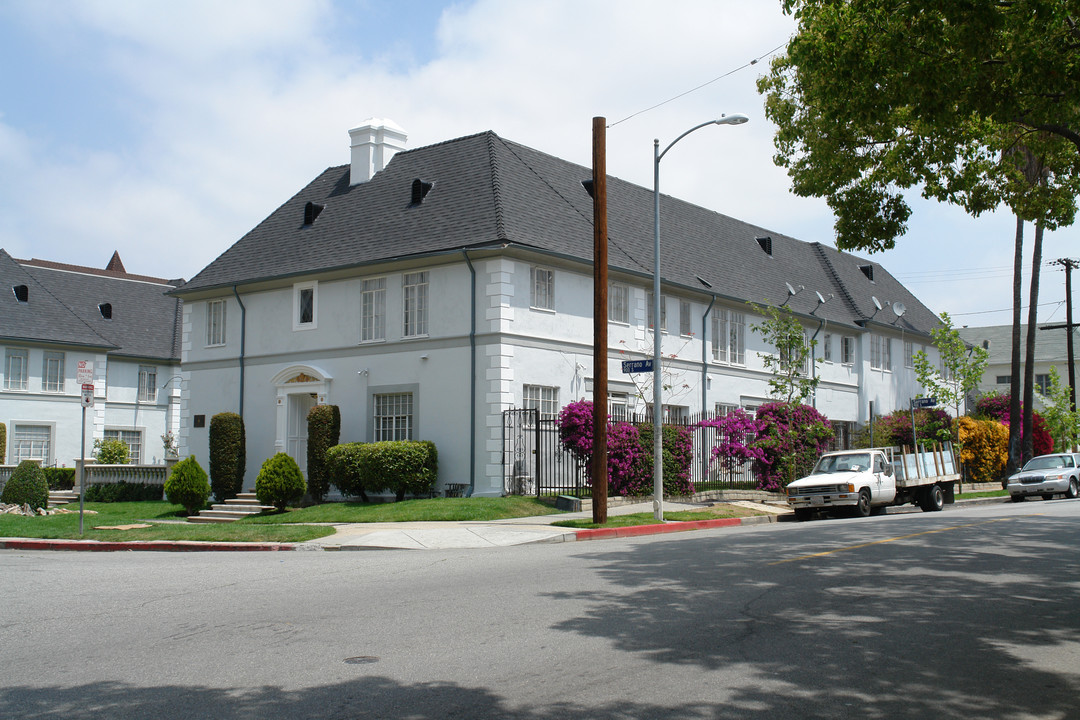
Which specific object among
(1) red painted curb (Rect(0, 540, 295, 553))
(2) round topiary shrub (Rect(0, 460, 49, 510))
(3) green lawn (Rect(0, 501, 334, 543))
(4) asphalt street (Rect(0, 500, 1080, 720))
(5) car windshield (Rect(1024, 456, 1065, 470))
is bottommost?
(1) red painted curb (Rect(0, 540, 295, 553))

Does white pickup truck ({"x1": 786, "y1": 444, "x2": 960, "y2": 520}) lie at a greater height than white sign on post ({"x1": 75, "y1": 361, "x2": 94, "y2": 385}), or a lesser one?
lesser

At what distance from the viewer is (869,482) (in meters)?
22.9

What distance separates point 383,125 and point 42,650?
83.5ft

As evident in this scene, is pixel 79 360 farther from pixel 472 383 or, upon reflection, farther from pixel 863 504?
pixel 863 504

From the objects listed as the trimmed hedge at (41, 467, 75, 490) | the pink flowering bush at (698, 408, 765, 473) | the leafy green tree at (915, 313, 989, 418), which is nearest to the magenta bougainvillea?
the leafy green tree at (915, 313, 989, 418)

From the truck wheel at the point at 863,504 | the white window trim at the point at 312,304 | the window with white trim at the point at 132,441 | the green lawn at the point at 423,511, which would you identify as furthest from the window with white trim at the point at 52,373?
the truck wheel at the point at 863,504

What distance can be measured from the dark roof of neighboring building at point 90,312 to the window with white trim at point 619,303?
2855 cm

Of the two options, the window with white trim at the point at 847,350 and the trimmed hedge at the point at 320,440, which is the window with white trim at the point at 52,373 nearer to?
the trimmed hedge at the point at 320,440

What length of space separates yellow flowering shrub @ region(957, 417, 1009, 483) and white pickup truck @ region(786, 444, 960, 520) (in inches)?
589

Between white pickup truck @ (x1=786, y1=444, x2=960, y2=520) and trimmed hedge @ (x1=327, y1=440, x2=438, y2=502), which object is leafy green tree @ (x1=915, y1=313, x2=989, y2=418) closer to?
white pickup truck @ (x1=786, y1=444, x2=960, y2=520)

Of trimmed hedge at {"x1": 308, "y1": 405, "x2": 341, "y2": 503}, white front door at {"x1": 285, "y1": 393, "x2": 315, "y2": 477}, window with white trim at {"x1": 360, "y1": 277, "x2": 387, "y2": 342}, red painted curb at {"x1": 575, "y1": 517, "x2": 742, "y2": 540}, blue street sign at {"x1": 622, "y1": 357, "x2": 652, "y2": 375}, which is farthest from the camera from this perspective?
white front door at {"x1": 285, "y1": 393, "x2": 315, "y2": 477}

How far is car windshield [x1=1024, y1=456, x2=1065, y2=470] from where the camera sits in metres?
34.2

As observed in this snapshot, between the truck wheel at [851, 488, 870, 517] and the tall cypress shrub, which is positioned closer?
the truck wheel at [851, 488, 870, 517]

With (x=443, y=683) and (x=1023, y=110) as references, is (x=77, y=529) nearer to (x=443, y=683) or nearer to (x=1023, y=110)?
(x=443, y=683)
